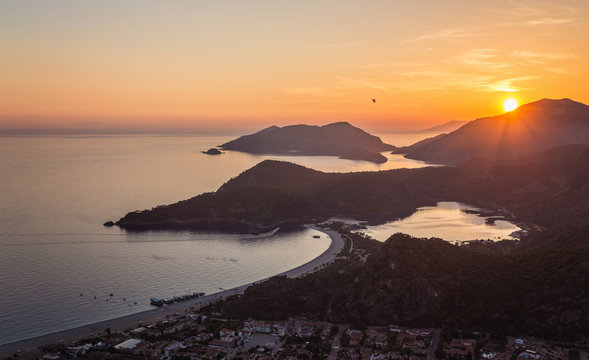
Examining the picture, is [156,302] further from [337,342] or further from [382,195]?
[382,195]

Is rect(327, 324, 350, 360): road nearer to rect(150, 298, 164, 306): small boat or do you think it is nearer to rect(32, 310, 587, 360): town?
rect(32, 310, 587, 360): town

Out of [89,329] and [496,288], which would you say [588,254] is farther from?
[89,329]

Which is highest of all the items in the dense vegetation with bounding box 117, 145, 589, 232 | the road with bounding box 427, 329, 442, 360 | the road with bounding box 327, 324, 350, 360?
the dense vegetation with bounding box 117, 145, 589, 232

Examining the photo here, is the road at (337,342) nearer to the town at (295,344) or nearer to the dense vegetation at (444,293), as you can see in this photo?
the town at (295,344)

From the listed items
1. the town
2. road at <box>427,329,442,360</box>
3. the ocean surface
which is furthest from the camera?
the ocean surface

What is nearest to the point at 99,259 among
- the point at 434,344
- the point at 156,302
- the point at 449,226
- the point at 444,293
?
the point at 156,302

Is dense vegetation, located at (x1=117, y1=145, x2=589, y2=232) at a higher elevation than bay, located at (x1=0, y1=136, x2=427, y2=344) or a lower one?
higher

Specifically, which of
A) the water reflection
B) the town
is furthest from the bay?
the water reflection
